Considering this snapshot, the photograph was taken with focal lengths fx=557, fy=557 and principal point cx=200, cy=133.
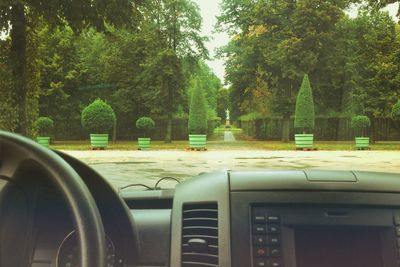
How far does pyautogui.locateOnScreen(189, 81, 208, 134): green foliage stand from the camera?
2447 cm

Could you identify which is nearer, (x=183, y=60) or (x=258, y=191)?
(x=258, y=191)

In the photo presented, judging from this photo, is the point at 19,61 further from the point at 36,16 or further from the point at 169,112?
the point at 169,112

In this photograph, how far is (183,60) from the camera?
31344mm

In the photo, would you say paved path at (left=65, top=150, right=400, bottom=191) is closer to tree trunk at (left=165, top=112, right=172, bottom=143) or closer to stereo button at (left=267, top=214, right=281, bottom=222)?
stereo button at (left=267, top=214, right=281, bottom=222)

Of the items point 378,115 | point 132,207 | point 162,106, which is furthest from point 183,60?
point 132,207

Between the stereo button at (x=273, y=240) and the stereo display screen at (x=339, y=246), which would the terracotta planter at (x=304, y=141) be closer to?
the stereo display screen at (x=339, y=246)

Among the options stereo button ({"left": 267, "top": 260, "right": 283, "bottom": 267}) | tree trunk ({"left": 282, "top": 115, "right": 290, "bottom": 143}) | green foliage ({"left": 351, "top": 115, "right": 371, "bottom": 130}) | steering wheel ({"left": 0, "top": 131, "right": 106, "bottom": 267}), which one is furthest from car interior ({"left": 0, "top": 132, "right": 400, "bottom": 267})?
tree trunk ({"left": 282, "top": 115, "right": 290, "bottom": 143})

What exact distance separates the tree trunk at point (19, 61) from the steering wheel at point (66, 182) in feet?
33.0

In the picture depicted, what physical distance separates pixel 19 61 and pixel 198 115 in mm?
13342

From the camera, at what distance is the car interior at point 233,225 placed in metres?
1.58

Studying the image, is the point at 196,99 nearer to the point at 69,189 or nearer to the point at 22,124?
the point at 22,124

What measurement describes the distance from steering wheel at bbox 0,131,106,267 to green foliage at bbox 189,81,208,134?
906 inches

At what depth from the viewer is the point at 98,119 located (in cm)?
2488

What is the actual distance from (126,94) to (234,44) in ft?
23.7
